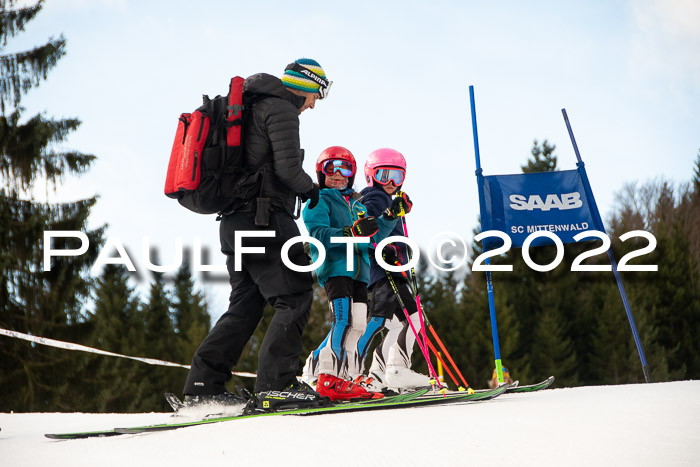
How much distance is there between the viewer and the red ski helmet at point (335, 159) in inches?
208

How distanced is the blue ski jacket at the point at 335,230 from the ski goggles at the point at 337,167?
16cm

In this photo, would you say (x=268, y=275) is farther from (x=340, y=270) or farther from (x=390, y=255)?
(x=390, y=255)

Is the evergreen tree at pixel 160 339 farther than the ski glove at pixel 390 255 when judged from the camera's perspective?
Yes

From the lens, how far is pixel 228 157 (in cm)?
382

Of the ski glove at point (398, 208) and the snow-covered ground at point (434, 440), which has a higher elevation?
the ski glove at point (398, 208)

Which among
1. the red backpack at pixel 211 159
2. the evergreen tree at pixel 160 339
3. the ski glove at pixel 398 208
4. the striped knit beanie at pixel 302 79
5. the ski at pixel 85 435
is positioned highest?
the striped knit beanie at pixel 302 79

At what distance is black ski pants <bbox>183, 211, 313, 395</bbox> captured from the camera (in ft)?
12.2

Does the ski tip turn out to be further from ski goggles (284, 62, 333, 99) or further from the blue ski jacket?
ski goggles (284, 62, 333, 99)

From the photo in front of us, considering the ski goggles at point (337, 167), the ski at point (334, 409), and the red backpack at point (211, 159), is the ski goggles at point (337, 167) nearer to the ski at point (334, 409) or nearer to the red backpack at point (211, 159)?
the red backpack at point (211, 159)

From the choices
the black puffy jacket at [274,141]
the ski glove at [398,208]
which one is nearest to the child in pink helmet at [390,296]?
the ski glove at [398,208]

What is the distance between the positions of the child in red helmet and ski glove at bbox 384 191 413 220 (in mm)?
A: 26

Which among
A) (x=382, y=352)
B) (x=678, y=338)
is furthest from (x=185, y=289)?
(x=382, y=352)

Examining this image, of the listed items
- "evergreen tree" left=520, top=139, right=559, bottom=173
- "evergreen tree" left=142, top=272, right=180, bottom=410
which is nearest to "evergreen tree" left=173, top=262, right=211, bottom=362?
"evergreen tree" left=142, top=272, right=180, bottom=410

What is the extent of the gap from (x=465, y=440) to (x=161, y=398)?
106ft
